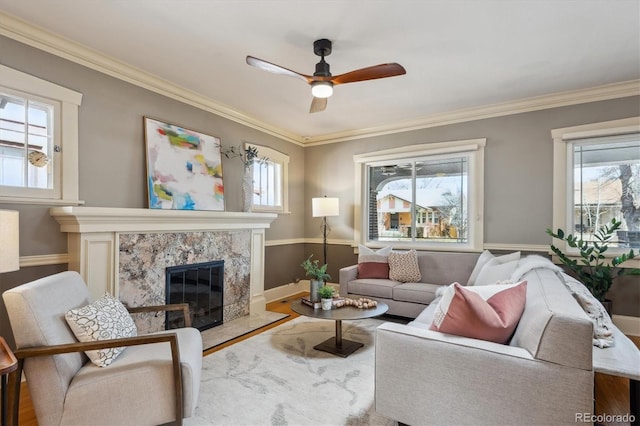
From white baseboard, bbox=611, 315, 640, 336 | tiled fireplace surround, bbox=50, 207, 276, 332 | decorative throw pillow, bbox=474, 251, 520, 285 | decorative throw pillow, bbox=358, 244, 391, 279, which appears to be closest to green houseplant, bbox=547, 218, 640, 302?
white baseboard, bbox=611, 315, 640, 336

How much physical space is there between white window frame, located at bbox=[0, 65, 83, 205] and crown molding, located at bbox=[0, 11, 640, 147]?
1.01ft

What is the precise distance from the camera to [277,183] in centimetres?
521

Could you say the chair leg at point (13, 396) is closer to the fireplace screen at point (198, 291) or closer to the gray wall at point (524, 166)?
the fireplace screen at point (198, 291)

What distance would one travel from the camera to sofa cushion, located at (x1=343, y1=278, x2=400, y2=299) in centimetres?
395

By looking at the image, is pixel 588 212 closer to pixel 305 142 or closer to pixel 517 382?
pixel 517 382

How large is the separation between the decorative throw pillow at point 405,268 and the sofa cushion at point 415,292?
15cm

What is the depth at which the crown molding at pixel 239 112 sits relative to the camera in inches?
100

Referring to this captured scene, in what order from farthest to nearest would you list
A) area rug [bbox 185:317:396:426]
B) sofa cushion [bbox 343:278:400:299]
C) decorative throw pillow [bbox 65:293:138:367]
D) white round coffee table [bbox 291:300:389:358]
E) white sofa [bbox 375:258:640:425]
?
sofa cushion [bbox 343:278:400:299] → white round coffee table [bbox 291:300:389:358] → area rug [bbox 185:317:396:426] → decorative throw pillow [bbox 65:293:138:367] → white sofa [bbox 375:258:640:425]

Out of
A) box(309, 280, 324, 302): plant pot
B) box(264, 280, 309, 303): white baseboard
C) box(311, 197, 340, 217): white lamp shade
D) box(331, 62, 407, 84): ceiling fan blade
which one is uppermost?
box(331, 62, 407, 84): ceiling fan blade

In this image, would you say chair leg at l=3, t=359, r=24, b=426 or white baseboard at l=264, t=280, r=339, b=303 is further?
white baseboard at l=264, t=280, r=339, b=303

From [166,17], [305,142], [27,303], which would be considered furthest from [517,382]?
[305,142]

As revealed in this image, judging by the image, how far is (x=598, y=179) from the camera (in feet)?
12.2

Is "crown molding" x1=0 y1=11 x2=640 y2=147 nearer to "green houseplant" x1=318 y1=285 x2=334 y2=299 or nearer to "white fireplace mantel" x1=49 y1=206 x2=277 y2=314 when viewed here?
"white fireplace mantel" x1=49 y1=206 x2=277 y2=314

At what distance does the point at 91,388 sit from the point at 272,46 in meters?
2.67
